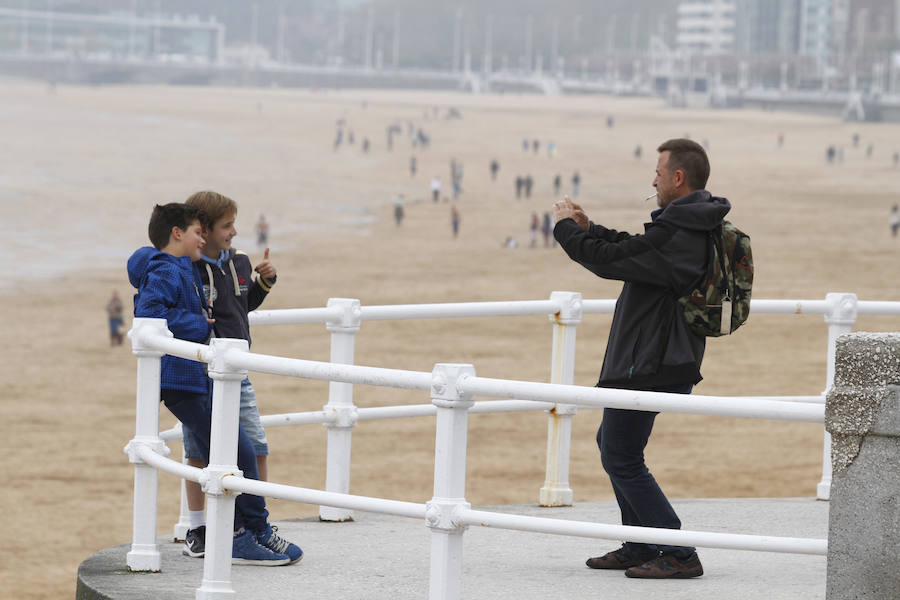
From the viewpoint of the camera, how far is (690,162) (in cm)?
448

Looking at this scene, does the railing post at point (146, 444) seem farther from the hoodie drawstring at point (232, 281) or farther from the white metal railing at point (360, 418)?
the hoodie drawstring at point (232, 281)

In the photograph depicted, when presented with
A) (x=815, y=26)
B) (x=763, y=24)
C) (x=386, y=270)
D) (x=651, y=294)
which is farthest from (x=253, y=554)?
(x=763, y=24)

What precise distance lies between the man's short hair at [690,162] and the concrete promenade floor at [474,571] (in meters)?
1.31

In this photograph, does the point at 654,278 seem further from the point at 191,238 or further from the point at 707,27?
the point at 707,27

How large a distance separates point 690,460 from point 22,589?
813 centimetres

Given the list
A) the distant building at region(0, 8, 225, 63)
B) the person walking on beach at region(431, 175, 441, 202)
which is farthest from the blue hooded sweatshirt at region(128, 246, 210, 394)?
the distant building at region(0, 8, 225, 63)

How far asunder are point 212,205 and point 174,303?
36 cm

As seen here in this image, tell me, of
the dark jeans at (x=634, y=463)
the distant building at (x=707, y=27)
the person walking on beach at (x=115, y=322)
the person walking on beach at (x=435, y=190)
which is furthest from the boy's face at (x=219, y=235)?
the distant building at (x=707, y=27)

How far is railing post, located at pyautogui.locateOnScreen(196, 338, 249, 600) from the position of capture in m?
4.22

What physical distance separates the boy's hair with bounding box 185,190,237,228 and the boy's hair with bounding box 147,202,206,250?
0.06m

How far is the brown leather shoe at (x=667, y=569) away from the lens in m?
4.67

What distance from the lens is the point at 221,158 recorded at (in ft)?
220

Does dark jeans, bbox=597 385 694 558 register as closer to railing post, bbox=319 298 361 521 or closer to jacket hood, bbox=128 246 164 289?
railing post, bbox=319 298 361 521

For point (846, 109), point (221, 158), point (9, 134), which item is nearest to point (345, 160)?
point (221, 158)
